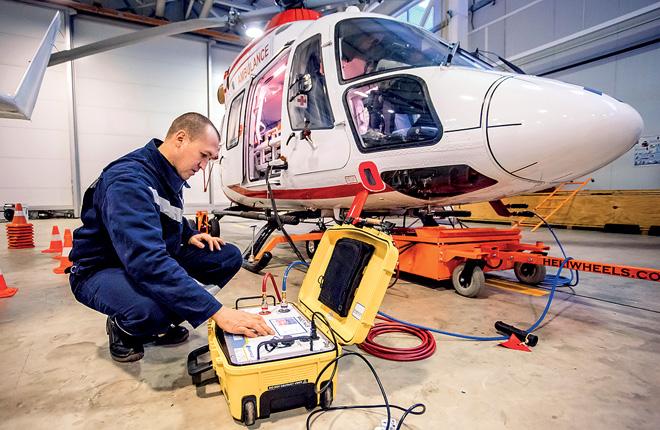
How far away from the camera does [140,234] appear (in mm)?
1254

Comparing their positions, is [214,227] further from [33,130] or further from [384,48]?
[33,130]

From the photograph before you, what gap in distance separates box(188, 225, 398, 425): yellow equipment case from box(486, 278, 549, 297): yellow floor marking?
1826mm

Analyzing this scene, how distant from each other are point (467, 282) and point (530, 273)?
2.48 feet

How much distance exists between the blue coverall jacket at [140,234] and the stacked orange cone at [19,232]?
15.2 ft

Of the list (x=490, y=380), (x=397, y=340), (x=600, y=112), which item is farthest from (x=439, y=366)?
(x=600, y=112)

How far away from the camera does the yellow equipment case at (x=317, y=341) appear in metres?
1.13

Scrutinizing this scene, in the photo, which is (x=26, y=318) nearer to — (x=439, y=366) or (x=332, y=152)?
(x=332, y=152)

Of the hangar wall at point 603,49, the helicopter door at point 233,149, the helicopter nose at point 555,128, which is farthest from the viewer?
the hangar wall at point 603,49

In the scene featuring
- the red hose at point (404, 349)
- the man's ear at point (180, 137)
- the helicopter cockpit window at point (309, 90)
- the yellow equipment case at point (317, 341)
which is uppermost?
the helicopter cockpit window at point (309, 90)

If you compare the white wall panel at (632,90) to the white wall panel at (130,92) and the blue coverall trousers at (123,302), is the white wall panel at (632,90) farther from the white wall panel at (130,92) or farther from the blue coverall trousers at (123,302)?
the white wall panel at (130,92)

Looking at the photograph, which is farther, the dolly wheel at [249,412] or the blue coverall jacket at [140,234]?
the blue coverall jacket at [140,234]

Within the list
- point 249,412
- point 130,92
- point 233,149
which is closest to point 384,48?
point 249,412

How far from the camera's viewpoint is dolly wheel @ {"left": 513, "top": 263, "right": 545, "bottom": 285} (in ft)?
9.77

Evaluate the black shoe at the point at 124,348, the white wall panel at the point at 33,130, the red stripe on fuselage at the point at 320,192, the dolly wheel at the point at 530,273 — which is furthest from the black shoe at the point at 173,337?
the white wall panel at the point at 33,130
